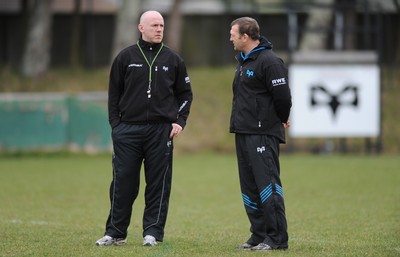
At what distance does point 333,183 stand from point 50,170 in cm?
609

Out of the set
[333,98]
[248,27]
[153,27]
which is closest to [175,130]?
[153,27]

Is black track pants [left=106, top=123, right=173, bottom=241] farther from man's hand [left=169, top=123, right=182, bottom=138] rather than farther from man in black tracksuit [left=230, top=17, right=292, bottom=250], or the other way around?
man in black tracksuit [left=230, top=17, right=292, bottom=250]

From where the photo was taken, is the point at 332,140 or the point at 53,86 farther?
the point at 53,86

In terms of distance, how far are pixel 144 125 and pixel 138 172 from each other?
0.47 m

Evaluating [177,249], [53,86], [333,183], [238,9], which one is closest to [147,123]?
[177,249]

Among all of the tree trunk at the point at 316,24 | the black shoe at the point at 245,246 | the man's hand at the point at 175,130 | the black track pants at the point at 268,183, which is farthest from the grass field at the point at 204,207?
the tree trunk at the point at 316,24

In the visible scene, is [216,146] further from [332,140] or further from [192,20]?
[192,20]

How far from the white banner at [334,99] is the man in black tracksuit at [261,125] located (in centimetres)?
1402

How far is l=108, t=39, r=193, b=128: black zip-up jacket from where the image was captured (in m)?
9.01

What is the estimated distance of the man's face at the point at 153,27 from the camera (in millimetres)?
8922

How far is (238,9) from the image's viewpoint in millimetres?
30516

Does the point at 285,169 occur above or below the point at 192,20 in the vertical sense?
below

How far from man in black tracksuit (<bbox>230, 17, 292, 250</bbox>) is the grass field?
0.33 meters

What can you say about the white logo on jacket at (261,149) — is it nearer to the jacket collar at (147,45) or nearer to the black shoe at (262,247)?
the black shoe at (262,247)
